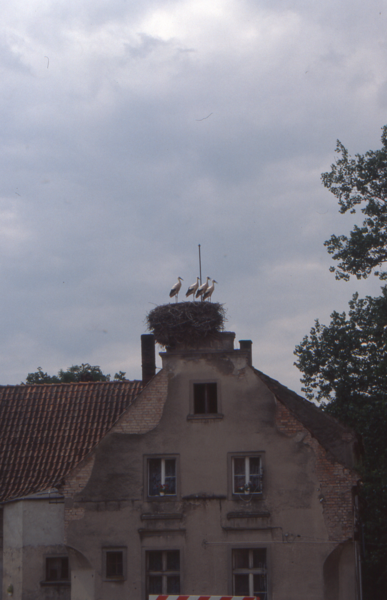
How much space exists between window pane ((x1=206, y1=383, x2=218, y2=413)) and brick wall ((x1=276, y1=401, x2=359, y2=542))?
5.96ft

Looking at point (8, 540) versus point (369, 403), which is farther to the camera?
point (369, 403)

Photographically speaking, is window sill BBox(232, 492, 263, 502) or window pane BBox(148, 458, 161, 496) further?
window pane BBox(148, 458, 161, 496)

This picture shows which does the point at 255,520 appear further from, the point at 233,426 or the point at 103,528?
the point at 103,528

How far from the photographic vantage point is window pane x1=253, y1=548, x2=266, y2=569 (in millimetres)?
19156

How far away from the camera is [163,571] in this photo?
63.7 feet

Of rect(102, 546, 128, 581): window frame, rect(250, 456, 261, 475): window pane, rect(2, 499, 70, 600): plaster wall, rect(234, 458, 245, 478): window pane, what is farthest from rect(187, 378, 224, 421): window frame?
rect(2, 499, 70, 600): plaster wall

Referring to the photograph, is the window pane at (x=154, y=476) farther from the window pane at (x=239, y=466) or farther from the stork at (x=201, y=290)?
the stork at (x=201, y=290)

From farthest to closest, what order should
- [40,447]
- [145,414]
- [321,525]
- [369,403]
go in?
[369,403] < [40,447] < [145,414] < [321,525]

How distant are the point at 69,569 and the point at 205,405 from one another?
6063mm

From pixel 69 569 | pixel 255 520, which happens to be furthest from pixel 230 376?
pixel 69 569

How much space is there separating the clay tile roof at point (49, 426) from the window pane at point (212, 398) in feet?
12.0

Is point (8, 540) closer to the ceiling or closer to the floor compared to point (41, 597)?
closer to the ceiling

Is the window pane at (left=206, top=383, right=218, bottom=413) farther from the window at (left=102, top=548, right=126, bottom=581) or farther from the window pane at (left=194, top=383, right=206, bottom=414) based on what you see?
the window at (left=102, top=548, right=126, bottom=581)

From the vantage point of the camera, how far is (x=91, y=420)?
24562mm
